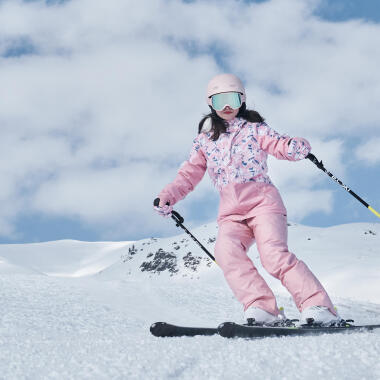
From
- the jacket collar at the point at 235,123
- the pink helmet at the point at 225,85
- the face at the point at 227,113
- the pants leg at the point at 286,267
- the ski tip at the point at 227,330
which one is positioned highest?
the pink helmet at the point at 225,85

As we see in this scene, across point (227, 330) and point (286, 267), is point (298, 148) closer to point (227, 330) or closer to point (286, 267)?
point (286, 267)

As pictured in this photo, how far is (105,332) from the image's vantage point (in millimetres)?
3836

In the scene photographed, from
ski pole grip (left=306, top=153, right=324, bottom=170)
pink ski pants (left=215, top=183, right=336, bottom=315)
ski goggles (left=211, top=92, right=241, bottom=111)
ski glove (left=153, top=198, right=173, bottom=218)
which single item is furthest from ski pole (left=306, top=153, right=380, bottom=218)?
ski glove (left=153, top=198, right=173, bottom=218)

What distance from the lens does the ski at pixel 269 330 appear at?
2.54m

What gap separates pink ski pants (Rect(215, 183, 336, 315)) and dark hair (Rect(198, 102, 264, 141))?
18.6 inches

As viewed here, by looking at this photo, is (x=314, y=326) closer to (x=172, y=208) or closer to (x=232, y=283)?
(x=232, y=283)

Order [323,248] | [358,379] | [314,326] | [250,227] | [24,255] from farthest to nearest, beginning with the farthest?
[24,255], [323,248], [250,227], [314,326], [358,379]

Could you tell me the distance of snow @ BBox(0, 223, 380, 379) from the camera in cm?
180

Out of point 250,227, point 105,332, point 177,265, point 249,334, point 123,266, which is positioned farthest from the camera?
point 123,266

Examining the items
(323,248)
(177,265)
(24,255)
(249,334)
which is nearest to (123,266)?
(177,265)

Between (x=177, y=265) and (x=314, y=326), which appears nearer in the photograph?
(x=314, y=326)

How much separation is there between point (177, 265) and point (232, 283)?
1508 centimetres

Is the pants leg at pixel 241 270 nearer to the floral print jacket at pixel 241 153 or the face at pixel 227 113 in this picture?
the floral print jacket at pixel 241 153

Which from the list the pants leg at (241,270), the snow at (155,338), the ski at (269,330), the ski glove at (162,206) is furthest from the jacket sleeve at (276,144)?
the snow at (155,338)
